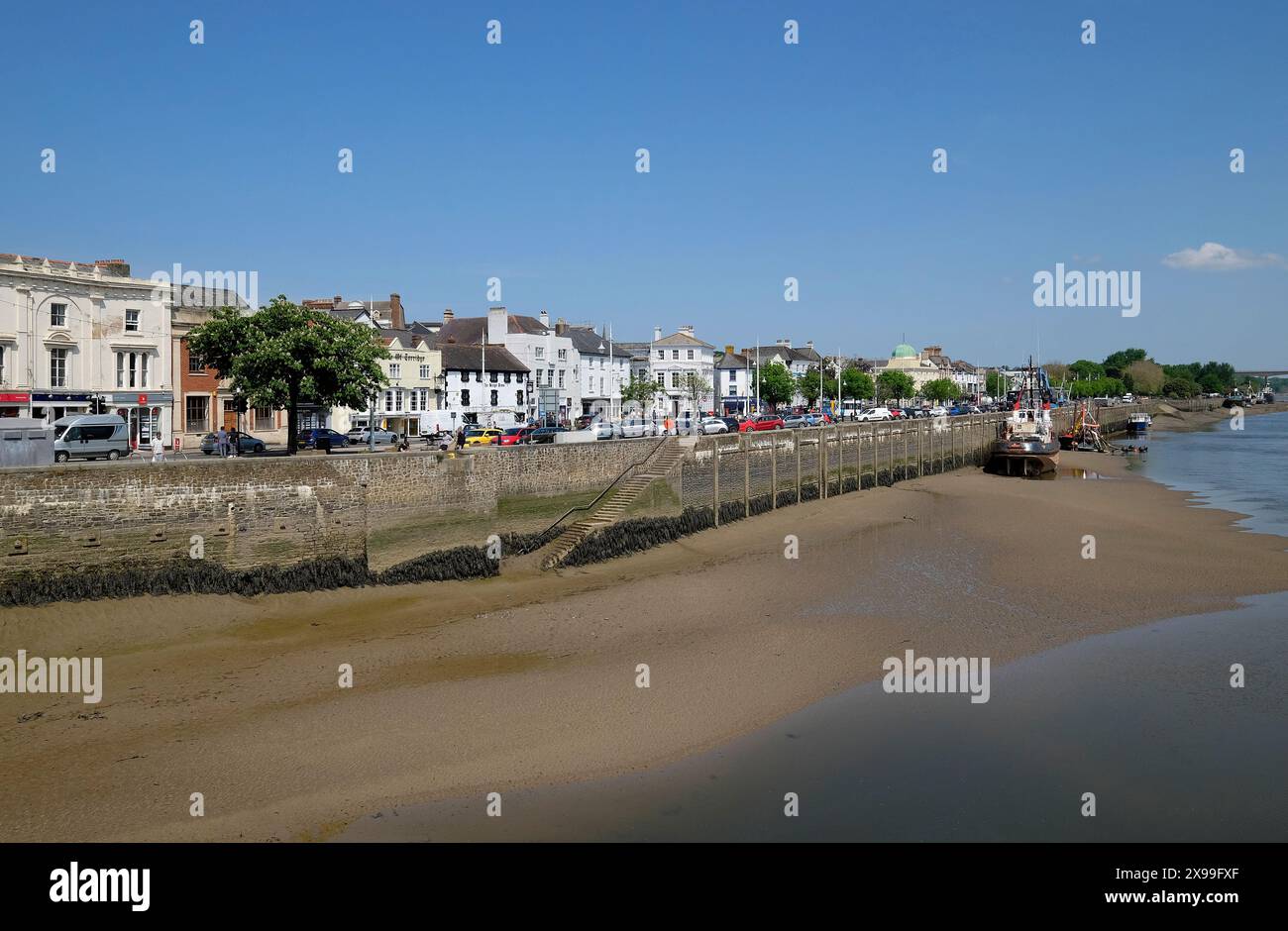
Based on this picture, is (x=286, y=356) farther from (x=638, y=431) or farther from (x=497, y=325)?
(x=497, y=325)

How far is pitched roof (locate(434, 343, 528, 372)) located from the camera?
218ft

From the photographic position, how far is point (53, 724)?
1380 centimetres

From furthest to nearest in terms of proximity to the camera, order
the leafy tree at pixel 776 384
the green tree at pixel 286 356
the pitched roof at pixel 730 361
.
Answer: the pitched roof at pixel 730 361 < the leafy tree at pixel 776 384 < the green tree at pixel 286 356

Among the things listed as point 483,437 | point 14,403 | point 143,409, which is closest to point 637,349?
point 483,437

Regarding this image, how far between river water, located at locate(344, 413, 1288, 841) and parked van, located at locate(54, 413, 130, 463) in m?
22.8

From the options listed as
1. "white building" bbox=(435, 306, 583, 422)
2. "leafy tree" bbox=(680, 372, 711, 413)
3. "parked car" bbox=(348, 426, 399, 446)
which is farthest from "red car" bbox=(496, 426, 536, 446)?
"leafy tree" bbox=(680, 372, 711, 413)

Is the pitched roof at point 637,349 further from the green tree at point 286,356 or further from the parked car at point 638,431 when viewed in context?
the green tree at point 286,356

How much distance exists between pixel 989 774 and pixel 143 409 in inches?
1519

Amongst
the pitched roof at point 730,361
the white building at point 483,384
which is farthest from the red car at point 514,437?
the pitched roof at point 730,361

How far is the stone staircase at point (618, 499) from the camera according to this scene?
87.6 ft

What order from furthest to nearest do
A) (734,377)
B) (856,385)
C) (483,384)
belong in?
A: (856,385) → (734,377) → (483,384)

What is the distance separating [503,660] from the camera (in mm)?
17219

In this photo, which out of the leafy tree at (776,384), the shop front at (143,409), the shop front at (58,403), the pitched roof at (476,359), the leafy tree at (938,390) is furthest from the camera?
the leafy tree at (938,390)

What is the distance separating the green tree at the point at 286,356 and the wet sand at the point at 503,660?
542 inches
